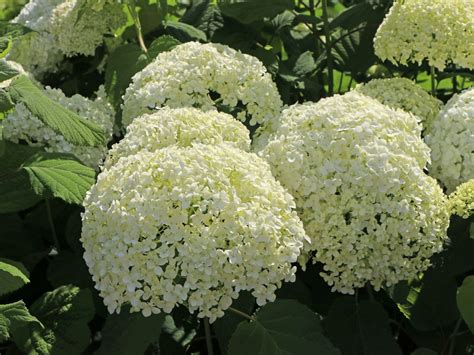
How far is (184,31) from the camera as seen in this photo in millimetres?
4113

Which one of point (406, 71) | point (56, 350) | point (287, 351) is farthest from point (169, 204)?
point (406, 71)

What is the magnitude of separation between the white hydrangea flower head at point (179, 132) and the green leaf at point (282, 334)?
54 centimetres

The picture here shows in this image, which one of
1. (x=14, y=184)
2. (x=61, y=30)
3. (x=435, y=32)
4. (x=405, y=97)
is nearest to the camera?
(x=14, y=184)

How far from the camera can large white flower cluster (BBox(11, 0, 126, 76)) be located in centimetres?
393

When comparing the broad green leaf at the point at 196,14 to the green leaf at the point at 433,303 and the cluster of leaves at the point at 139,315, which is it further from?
the green leaf at the point at 433,303

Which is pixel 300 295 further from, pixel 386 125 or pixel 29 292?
pixel 29 292

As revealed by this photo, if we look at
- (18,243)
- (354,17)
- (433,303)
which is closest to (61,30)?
(18,243)

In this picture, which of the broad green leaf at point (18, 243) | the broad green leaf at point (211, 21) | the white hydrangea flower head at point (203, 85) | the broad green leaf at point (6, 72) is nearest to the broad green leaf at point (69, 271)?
the broad green leaf at point (18, 243)

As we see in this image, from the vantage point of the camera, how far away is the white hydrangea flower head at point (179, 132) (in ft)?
8.95

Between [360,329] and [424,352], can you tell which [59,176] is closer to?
[360,329]

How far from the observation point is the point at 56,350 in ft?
8.93

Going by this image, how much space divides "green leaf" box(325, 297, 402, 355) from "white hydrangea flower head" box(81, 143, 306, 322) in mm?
467

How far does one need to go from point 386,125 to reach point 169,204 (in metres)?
0.74

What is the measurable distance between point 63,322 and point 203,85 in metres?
0.89
